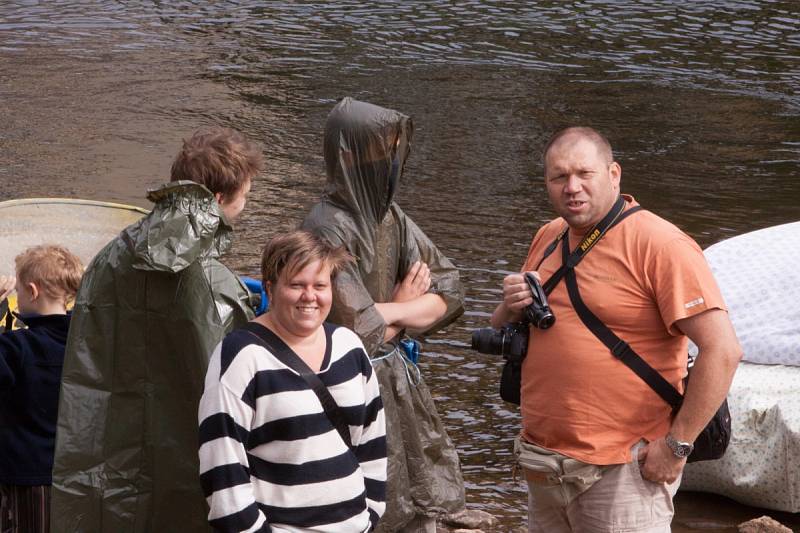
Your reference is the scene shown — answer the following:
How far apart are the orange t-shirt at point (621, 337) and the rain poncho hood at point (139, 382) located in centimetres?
92

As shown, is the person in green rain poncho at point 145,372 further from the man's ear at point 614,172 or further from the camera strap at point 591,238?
the man's ear at point 614,172

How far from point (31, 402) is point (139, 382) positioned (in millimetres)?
443

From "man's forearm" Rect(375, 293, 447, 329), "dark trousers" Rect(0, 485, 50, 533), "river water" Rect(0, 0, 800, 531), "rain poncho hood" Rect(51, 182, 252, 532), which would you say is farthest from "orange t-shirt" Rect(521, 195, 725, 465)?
"river water" Rect(0, 0, 800, 531)

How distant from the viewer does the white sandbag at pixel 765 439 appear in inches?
197

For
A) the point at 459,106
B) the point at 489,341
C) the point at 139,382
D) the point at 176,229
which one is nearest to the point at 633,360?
the point at 489,341

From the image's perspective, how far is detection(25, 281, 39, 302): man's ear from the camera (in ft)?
12.3

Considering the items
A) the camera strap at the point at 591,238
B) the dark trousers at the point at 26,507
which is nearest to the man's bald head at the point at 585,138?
the camera strap at the point at 591,238

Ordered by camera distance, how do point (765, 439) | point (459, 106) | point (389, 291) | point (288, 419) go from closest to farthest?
point (288, 419) < point (389, 291) < point (765, 439) < point (459, 106)

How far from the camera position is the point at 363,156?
149 inches

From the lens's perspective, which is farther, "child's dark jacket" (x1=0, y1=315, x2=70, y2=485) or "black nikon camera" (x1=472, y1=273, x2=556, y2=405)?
"child's dark jacket" (x1=0, y1=315, x2=70, y2=485)

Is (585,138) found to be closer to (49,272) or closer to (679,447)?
(679,447)

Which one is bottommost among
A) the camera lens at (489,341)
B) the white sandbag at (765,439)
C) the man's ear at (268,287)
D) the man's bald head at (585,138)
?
the white sandbag at (765,439)

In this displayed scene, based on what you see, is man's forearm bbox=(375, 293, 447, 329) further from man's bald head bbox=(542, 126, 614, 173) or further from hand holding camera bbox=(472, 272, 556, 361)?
man's bald head bbox=(542, 126, 614, 173)

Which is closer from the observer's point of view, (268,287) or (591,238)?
(268,287)
